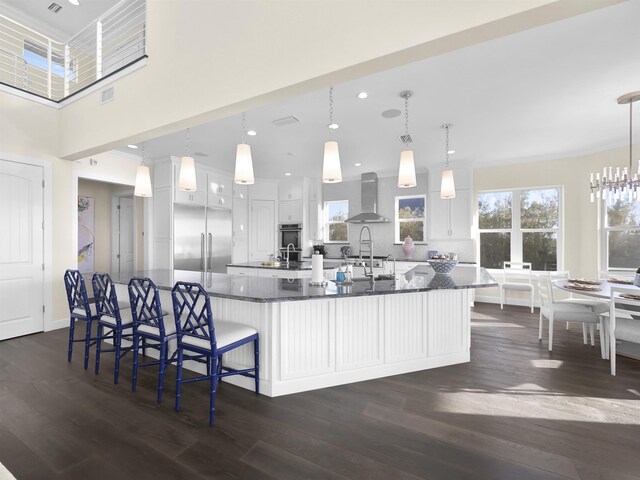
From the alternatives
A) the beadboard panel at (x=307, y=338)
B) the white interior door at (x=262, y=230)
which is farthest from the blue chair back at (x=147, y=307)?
the white interior door at (x=262, y=230)

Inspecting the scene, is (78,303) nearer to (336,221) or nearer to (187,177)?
(187,177)

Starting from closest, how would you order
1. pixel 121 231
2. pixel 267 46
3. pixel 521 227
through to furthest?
pixel 267 46, pixel 521 227, pixel 121 231

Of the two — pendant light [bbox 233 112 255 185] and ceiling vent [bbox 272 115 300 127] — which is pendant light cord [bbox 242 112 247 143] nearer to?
ceiling vent [bbox 272 115 300 127]

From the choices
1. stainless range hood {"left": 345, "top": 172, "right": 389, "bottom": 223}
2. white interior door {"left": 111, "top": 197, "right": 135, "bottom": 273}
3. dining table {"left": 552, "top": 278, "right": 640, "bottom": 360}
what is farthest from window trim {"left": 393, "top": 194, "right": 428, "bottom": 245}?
white interior door {"left": 111, "top": 197, "right": 135, "bottom": 273}

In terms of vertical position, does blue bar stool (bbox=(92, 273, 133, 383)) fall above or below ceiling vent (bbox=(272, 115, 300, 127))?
below

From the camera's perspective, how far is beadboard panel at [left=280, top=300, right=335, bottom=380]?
2.44 metres

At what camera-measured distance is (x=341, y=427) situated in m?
2.03

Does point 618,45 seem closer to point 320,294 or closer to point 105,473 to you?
point 320,294

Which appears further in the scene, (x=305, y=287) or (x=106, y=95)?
(x=106, y=95)

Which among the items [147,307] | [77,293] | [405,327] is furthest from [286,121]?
[77,293]

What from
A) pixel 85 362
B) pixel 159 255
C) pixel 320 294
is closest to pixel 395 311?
pixel 320 294

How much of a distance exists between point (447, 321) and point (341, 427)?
61.0 inches

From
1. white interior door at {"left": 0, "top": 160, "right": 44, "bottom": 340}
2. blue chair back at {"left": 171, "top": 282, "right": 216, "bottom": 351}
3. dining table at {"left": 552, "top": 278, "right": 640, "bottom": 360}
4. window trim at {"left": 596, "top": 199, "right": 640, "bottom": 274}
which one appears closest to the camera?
blue chair back at {"left": 171, "top": 282, "right": 216, "bottom": 351}

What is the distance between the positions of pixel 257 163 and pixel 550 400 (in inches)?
218
